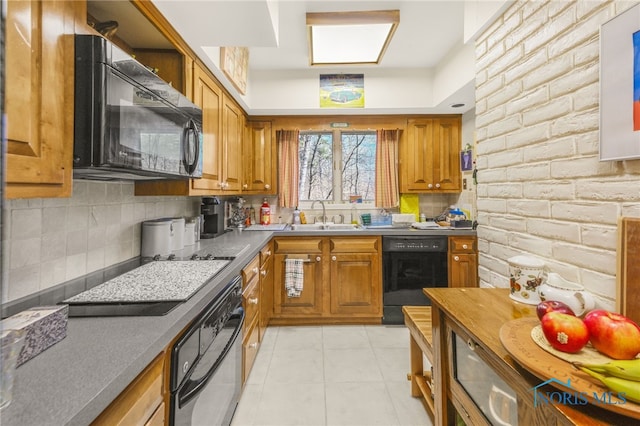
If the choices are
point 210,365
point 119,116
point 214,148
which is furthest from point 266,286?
point 119,116

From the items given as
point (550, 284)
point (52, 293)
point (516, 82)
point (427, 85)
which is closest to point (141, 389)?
point (52, 293)

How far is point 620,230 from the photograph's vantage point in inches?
30.8

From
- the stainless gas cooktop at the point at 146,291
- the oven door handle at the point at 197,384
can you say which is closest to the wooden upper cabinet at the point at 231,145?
the stainless gas cooktop at the point at 146,291

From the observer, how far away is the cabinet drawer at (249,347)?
173cm

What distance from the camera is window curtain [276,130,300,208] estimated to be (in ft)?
10.5

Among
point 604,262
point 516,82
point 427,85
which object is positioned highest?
point 427,85

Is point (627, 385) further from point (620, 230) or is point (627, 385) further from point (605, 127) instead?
point (605, 127)

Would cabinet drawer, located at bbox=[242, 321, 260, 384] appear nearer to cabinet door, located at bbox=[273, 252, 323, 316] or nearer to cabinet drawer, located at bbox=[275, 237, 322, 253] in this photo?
cabinet door, located at bbox=[273, 252, 323, 316]

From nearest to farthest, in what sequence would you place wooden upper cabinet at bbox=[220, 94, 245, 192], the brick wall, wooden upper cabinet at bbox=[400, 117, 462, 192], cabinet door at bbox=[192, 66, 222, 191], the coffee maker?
the brick wall, cabinet door at bbox=[192, 66, 222, 191], wooden upper cabinet at bbox=[220, 94, 245, 192], the coffee maker, wooden upper cabinet at bbox=[400, 117, 462, 192]

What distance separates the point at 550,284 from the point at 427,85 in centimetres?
255

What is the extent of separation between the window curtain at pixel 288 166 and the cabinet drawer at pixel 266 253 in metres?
0.74

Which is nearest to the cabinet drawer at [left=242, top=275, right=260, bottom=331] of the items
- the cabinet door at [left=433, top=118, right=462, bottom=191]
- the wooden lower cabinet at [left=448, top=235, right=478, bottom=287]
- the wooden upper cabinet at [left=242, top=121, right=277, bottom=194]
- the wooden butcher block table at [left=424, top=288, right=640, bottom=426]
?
the wooden butcher block table at [left=424, top=288, right=640, bottom=426]

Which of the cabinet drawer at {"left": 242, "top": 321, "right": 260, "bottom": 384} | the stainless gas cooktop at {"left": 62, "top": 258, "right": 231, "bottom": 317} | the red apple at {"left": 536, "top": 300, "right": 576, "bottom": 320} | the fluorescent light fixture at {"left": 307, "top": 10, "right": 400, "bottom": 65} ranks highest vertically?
the fluorescent light fixture at {"left": 307, "top": 10, "right": 400, "bottom": 65}

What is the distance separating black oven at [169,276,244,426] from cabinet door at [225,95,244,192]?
3.77 ft
